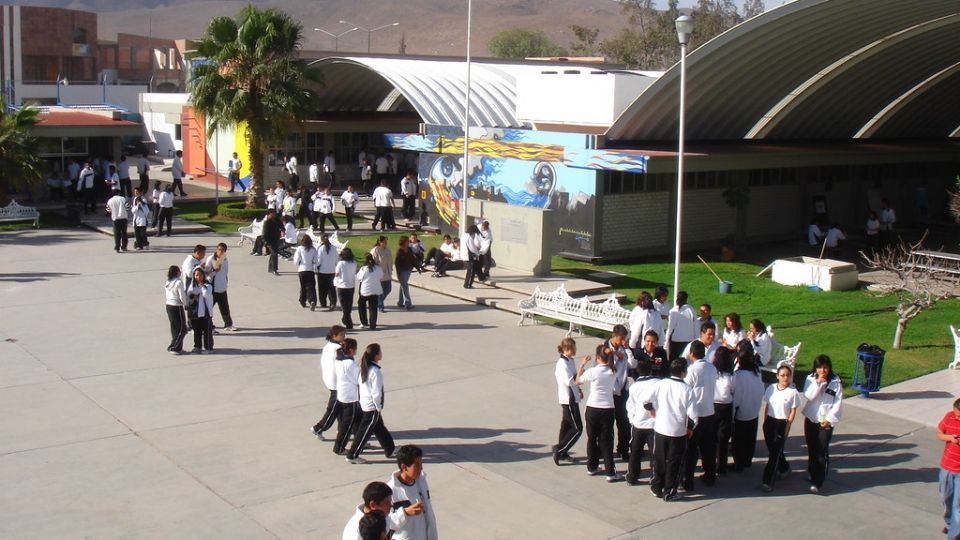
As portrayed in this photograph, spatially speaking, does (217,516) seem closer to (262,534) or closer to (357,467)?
(262,534)

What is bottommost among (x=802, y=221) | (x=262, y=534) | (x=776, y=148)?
(x=262, y=534)

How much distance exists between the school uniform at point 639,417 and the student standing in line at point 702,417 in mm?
405

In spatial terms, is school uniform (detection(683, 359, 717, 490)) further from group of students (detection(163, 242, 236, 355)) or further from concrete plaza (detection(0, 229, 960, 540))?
group of students (detection(163, 242, 236, 355))

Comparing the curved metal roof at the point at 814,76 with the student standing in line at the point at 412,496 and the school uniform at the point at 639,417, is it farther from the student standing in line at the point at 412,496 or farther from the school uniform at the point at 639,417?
the student standing in line at the point at 412,496

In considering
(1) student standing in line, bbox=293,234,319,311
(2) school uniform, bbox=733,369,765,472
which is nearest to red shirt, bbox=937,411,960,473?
(2) school uniform, bbox=733,369,765,472

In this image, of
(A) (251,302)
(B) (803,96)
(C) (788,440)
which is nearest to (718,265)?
(B) (803,96)

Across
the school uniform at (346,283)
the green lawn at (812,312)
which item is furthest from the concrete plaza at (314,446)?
the green lawn at (812,312)

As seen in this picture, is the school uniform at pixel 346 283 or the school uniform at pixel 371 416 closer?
the school uniform at pixel 371 416

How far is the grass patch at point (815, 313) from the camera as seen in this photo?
16.8 m

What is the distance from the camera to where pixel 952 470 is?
31.9 feet

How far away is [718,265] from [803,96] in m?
7.11

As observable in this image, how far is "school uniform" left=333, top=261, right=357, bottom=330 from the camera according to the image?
57.3 feet

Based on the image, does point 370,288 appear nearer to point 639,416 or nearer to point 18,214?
point 639,416

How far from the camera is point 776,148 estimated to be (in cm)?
2983
